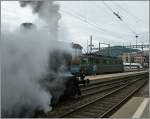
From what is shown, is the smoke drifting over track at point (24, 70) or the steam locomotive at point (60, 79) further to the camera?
the steam locomotive at point (60, 79)

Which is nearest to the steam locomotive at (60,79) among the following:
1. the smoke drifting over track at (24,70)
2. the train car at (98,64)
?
the smoke drifting over track at (24,70)

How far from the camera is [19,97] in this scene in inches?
318

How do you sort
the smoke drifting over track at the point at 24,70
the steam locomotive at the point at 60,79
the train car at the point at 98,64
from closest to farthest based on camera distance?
the smoke drifting over track at the point at 24,70 < the steam locomotive at the point at 60,79 < the train car at the point at 98,64

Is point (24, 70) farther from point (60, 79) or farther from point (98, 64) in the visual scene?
point (98, 64)

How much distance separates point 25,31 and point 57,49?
2786 mm

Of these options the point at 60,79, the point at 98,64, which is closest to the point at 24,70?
the point at 60,79

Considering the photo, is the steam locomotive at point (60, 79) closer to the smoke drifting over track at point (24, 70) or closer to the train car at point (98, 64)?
the smoke drifting over track at point (24, 70)

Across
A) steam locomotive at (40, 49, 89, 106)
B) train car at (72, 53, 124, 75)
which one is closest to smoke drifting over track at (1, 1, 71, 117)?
steam locomotive at (40, 49, 89, 106)

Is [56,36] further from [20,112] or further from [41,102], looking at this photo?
[20,112]

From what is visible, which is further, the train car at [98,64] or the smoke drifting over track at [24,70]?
the train car at [98,64]

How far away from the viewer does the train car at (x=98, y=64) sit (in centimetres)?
3257

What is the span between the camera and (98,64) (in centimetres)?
3788

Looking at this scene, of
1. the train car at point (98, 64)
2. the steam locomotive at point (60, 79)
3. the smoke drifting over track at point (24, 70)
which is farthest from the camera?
the train car at point (98, 64)

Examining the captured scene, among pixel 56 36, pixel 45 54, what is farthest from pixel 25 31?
pixel 56 36
